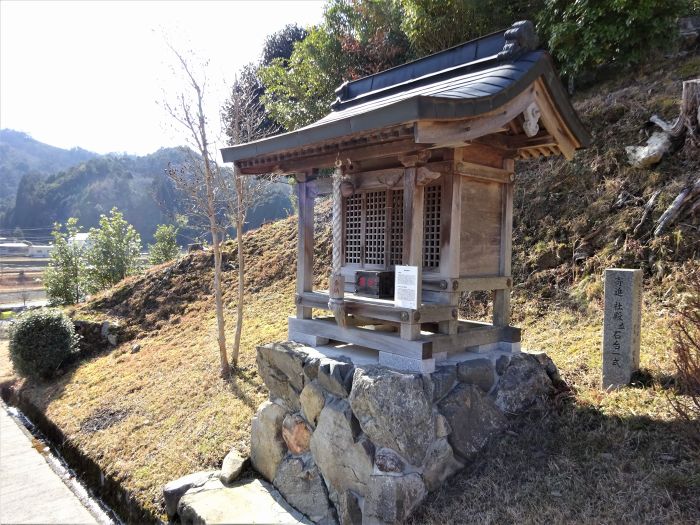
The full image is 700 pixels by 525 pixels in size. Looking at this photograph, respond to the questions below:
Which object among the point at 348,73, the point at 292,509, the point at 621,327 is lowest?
the point at 292,509

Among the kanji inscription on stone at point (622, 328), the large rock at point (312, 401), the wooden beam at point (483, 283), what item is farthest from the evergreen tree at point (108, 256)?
the kanji inscription on stone at point (622, 328)

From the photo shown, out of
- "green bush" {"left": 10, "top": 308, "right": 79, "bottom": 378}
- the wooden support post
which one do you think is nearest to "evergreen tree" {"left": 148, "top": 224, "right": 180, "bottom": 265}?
"green bush" {"left": 10, "top": 308, "right": 79, "bottom": 378}

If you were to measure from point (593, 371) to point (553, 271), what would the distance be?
2.54 m

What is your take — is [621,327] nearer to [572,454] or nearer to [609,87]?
[572,454]

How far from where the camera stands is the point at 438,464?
3582mm

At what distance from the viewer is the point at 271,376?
477 cm

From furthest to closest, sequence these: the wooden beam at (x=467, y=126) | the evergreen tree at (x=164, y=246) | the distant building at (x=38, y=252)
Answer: the distant building at (x=38, y=252), the evergreen tree at (x=164, y=246), the wooden beam at (x=467, y=126)

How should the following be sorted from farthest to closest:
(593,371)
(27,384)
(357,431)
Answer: (27,384), (593,371), (357,431)

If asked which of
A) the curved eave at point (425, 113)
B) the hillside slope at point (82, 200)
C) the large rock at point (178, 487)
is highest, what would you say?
the hillside slope at point (82, 200)

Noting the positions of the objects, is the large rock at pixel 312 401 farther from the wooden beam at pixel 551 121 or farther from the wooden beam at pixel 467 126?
the wooden beam at pixel 551 121

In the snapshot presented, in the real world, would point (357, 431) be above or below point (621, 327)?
below

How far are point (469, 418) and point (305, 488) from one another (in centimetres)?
163

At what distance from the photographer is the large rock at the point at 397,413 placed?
3.44 metres

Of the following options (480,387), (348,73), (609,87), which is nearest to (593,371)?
(480,387)
